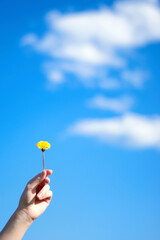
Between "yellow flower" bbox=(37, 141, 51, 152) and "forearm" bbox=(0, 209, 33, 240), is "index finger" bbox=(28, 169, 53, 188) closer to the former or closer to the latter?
"forearm" bbox=(0, 209, 33, 240)

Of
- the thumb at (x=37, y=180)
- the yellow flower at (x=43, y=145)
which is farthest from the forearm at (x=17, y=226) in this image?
the yellow flower at (x=43, y=145)

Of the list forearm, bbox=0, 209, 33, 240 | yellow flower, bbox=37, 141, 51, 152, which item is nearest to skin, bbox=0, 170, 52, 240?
forearm, bbox=0, 209, 33, 240

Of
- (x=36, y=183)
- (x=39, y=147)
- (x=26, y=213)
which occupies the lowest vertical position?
(x=26, y=213)

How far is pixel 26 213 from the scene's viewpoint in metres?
4.58

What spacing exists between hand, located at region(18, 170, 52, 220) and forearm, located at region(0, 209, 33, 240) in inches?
2.4

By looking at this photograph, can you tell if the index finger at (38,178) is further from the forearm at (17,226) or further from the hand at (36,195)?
the forearm at (17,226)

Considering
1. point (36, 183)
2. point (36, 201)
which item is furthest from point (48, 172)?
point (36, 201)

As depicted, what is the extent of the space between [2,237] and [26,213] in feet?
1.49

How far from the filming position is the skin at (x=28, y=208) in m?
4.47

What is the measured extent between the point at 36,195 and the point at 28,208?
0.23 meters

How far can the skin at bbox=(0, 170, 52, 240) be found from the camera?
4.47 meters

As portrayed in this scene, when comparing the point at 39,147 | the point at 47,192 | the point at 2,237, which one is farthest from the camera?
the point at 39,147

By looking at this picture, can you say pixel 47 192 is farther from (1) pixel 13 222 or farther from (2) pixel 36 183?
(1) pixel 13 222

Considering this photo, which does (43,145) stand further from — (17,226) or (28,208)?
(17,226)
